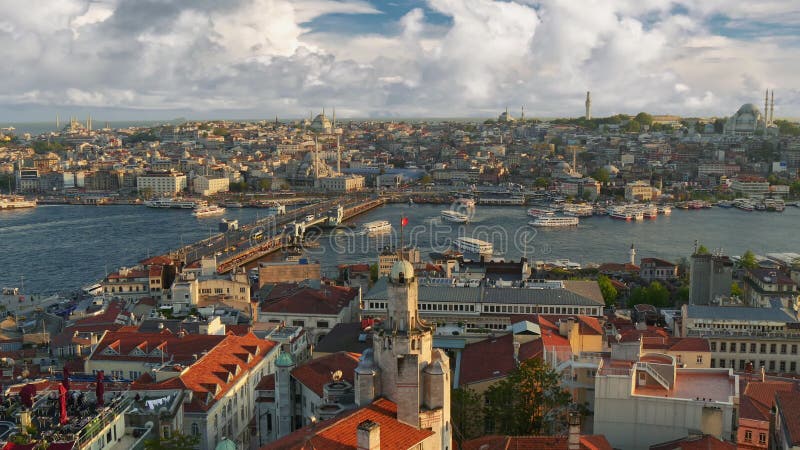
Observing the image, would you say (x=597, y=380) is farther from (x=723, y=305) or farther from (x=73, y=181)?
(x=73, y=181)

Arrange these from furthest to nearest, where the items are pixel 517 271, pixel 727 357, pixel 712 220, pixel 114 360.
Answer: pixel 712 220, pixel 517 271, pixel 727 357, pixel 114 360

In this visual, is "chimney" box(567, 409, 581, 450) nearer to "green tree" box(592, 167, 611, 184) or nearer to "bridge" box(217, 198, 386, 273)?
"bridge" box(217, 198, 386, 273)

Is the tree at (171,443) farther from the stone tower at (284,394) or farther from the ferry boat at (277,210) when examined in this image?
the ferry boat at (277,210)

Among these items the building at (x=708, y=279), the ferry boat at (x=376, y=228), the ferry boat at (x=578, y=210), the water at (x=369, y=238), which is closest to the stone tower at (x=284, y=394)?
the building at (x=708, y=279)

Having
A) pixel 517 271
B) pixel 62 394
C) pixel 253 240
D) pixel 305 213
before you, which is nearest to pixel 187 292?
pixel 517 271

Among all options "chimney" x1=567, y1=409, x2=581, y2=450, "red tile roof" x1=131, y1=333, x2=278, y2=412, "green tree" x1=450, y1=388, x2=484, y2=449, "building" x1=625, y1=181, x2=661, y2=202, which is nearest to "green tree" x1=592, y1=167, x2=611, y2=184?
"building" x1=625, y1=181, x2=661, y2=202

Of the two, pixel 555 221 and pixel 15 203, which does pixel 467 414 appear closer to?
pixel 555 221
